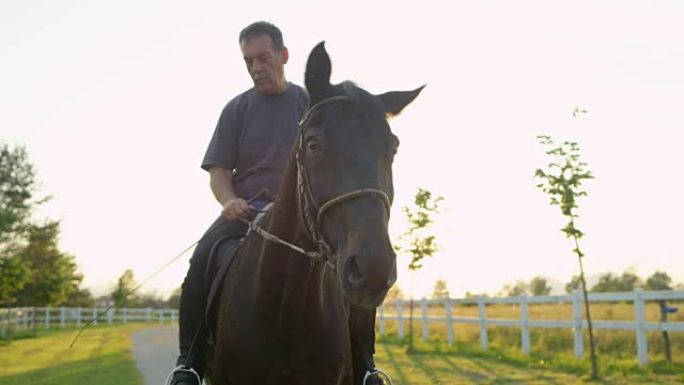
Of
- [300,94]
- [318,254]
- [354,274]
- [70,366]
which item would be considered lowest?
[70,366]

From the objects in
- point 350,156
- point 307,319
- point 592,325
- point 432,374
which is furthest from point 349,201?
point 592,325

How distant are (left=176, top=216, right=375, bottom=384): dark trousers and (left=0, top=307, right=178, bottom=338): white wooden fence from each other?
90.6 feet

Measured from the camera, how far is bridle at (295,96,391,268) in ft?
11.2

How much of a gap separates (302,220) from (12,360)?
19540 millimetres

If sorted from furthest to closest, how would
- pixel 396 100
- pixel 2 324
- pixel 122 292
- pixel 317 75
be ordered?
pixel 122 292
pixel 2 324
pixel 396 100
pixel 317 75

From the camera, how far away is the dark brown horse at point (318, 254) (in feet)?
10.9

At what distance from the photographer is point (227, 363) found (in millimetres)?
4469

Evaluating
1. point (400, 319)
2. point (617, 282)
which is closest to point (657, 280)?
point (617, 282)

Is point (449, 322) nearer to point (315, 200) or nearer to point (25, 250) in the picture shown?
point (315, 200)

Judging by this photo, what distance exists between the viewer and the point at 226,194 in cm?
518

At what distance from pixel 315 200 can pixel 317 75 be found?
69cm

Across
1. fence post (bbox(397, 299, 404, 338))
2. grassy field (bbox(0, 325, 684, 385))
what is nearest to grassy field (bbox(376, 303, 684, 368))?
fence post (bbox(397, 299, 404, 338))

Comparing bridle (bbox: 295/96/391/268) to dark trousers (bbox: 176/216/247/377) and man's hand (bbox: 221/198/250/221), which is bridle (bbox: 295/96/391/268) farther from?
dark trousers (bbox: 176/216/247/377)

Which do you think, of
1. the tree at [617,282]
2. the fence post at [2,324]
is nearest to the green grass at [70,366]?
the fence post at [2,324]
